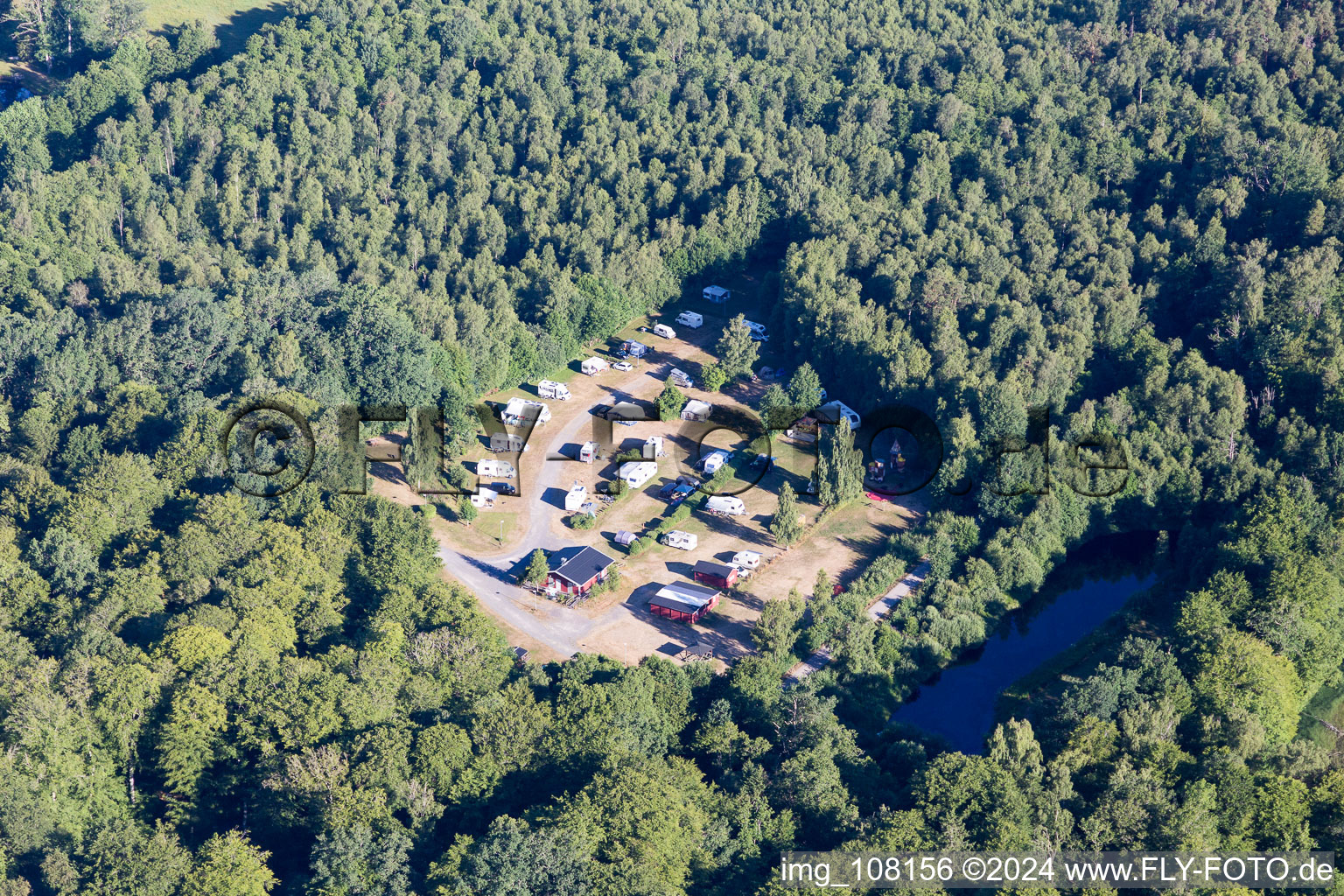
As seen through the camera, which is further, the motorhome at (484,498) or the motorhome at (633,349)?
the motorhome at (633,349)

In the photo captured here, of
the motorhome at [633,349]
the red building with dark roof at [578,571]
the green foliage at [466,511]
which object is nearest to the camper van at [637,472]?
the red building with dark roof at [578,571]

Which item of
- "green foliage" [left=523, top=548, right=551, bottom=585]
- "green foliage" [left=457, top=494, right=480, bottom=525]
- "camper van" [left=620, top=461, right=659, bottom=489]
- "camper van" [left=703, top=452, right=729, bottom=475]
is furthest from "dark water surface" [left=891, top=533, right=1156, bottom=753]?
"green foliage" [left=457, top=494, right=480, bottom=525]

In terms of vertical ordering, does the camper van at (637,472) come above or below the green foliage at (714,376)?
below

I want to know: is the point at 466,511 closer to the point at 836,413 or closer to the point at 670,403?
the point at 670,403

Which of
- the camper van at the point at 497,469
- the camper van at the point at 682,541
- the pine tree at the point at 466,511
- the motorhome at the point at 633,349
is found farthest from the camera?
the motorhome at the point at 633,349

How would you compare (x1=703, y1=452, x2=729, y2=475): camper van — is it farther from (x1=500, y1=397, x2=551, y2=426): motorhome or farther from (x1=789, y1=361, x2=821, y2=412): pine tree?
(x1=500, y1=397, x2=551, y2=426): motorhome

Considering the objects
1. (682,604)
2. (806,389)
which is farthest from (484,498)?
(806,389)

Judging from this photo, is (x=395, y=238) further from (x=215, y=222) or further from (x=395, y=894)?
(x=395, y=894)

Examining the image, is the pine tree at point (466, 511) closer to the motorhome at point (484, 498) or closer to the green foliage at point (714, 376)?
the motorhome at point (484, 498)
